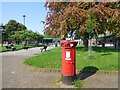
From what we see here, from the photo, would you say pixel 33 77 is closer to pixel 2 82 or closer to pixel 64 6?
pixel 2 82

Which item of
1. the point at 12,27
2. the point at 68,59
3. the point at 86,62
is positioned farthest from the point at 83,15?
the point at 12,27

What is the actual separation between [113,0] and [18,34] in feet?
194

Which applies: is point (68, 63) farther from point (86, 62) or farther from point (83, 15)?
point (83, 15)

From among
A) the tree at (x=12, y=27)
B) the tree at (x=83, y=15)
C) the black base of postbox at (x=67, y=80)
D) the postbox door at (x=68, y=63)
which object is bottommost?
the black base of postbox at (x=67, y=80)

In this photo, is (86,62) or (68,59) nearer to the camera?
(68,59)

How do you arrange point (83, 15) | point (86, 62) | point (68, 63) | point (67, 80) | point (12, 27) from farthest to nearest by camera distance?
point (12, 27)
point (83, 15)
point (86, 62)
point (68, 63)
point (67, 80)

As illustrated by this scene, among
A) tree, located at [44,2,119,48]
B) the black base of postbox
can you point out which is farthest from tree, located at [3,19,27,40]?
the black base of postbox

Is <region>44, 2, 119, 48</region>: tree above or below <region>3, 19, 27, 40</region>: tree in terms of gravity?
below

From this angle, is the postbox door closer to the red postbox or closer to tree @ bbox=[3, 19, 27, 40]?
the red postbox

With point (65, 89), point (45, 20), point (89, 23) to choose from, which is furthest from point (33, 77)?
point (45, 20)

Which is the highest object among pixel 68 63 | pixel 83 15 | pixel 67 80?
pixel 83 15

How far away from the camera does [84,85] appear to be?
8.38 metres

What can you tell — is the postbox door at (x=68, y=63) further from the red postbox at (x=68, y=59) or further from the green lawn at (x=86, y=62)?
the green lawn at (x=86, y=62)

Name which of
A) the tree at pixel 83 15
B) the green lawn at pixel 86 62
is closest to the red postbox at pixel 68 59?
the green lawn at pixel 86 62
